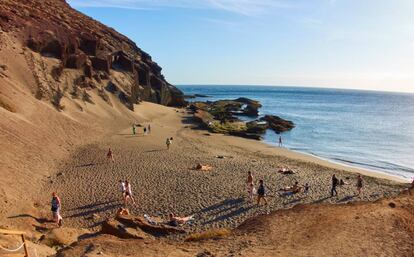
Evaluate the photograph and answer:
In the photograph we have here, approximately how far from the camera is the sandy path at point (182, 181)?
22234mm

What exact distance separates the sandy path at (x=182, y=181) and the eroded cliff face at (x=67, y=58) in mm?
9974

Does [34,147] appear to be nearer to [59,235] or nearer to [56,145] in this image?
[56,145]

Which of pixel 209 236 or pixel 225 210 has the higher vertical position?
pixel 209 236

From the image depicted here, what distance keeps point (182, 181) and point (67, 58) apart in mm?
30994

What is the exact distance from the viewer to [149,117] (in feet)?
191

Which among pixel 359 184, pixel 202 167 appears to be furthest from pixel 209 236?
pixel 202 167

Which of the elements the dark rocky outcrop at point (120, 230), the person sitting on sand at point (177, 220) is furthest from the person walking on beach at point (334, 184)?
the dark rocky outcrop at point (120, 230)

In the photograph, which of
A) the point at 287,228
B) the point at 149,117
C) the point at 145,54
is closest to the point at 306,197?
the point at 287,228

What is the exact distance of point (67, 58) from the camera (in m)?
51.7

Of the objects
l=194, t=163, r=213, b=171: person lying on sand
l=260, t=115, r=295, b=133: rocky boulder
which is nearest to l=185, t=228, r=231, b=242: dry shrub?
l=194, t=163, r=213, b=171: person lying on sand

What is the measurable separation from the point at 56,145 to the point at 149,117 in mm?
24499

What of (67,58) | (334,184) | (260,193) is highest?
(67,58)

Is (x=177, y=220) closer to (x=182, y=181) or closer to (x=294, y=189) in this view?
(x=182, y=181)

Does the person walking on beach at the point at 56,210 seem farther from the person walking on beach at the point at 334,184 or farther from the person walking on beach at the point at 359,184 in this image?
the person walking on beach at the point at 359,184
